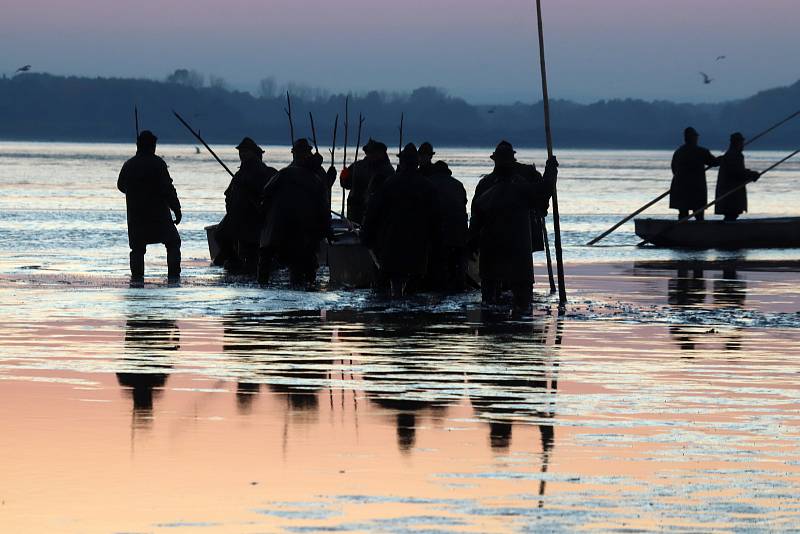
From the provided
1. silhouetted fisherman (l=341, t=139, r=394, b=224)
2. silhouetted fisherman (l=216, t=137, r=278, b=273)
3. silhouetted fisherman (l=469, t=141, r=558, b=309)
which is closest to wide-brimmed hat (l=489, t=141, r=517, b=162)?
silhouetted fisherman (l=469, t=141, r=558, b=309)

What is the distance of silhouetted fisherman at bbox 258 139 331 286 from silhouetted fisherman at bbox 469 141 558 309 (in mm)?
2548

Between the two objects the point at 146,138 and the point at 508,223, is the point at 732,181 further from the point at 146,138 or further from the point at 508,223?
the point at 508,223

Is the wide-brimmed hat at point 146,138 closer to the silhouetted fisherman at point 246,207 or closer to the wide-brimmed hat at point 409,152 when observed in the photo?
the silhouetted fisherman at point 246,207

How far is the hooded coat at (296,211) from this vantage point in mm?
17016

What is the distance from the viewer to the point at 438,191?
16516 millimetres

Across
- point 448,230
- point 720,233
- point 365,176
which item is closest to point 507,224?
point 448,230

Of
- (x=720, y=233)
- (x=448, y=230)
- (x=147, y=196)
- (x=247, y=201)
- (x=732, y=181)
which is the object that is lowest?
(x=720, y=233)

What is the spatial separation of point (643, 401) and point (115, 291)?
8453 mm

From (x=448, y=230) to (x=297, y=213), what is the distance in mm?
1496

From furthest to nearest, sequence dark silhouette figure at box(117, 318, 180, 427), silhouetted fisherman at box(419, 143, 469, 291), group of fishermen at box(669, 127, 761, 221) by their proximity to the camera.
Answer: group of fishermen at box(669, 127, 761, 221) < silhouetted fisherman at box(419, 143, 469, 291) < dark silhouette figure at box(117, 318, 180, 427)

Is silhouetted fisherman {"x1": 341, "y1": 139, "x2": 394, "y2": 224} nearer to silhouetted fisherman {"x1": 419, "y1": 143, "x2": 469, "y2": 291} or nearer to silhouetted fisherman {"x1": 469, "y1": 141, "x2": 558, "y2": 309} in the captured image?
silhouetted fisherman {"x1": 419, "y1": 143, "x2": 469, "y2": 291}

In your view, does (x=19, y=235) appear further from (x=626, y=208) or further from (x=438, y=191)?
(x=626, y=208)

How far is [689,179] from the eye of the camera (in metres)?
26.5

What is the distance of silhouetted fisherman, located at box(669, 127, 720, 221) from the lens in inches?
1038
